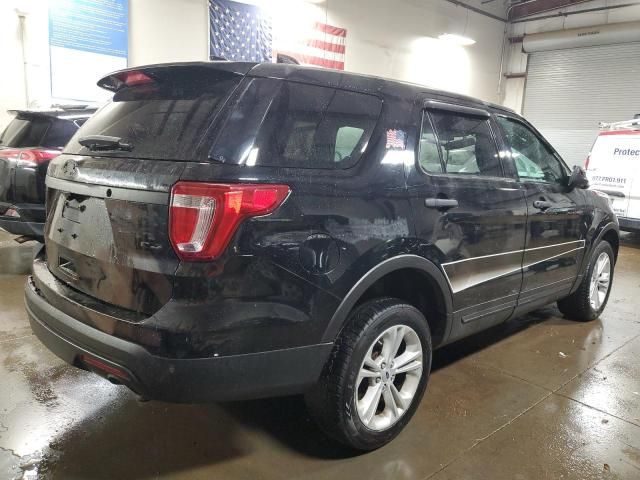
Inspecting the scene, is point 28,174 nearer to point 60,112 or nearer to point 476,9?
point 60,112

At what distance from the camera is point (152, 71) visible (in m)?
2.09

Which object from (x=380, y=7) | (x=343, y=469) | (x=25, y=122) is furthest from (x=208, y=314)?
(x=380, y=7)

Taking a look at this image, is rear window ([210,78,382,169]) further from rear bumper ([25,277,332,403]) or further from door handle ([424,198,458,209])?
rear bumper ([25,277,332,403])

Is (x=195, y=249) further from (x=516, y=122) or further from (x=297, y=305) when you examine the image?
(x=516, y=122)

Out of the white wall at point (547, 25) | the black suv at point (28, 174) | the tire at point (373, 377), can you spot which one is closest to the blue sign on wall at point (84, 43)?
the black suv at point (28, 174)

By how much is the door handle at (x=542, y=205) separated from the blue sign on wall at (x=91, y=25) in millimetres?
5989

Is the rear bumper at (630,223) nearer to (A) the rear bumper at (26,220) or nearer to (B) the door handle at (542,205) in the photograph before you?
(B) the door handle at (542,205)

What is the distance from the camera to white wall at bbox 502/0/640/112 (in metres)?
11.5

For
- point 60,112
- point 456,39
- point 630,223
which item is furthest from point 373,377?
point 456,39

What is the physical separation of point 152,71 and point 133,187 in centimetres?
62

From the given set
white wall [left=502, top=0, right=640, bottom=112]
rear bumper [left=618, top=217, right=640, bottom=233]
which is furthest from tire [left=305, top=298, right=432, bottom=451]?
white wall [left=502, top=0, right=640, bottom=112]

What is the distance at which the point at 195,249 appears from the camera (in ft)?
5.40

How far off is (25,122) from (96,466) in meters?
3.74

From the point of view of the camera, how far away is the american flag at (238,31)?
766 centimetres
